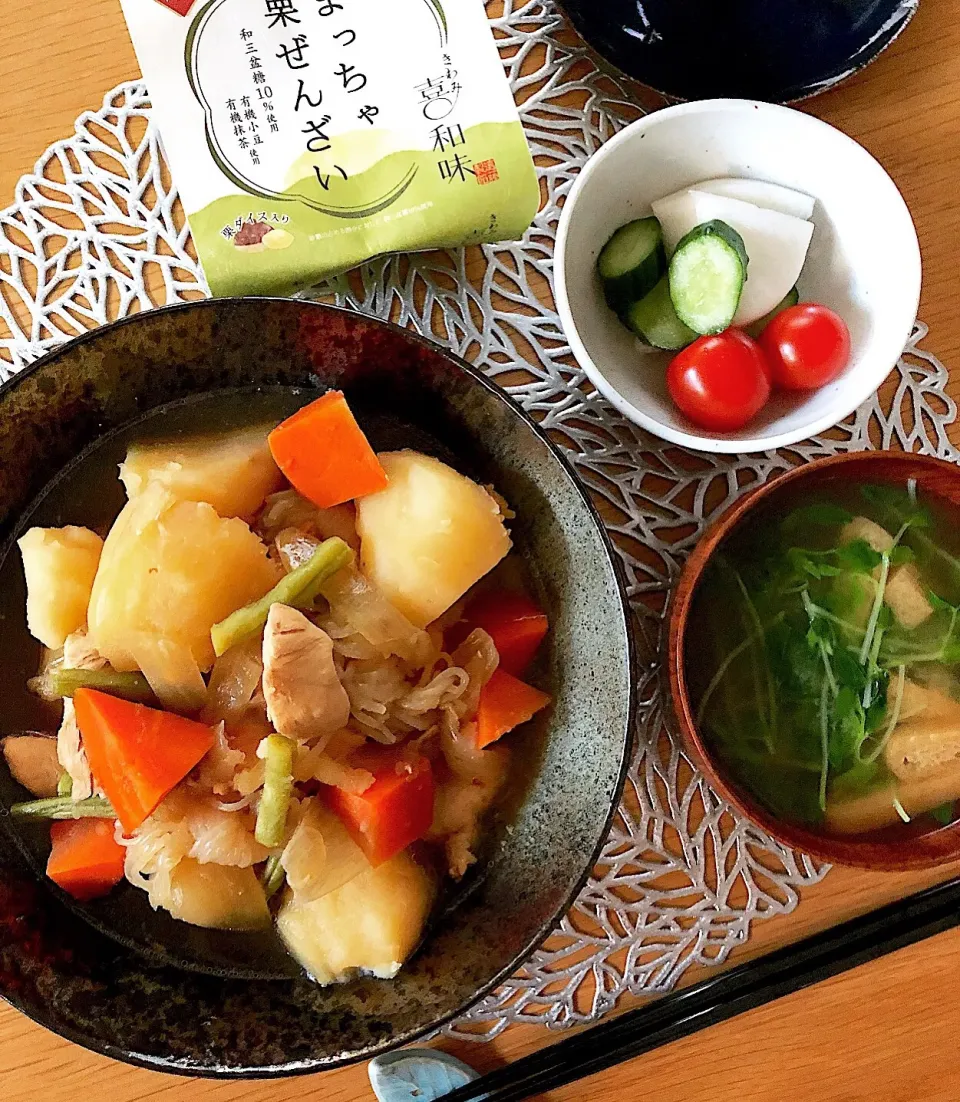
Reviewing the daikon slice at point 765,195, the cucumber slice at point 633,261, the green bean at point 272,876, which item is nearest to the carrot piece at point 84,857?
the green bean at point 272,876

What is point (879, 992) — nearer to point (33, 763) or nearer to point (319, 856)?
A: point (319, 856)

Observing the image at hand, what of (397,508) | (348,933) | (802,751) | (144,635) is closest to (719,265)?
(397,508)

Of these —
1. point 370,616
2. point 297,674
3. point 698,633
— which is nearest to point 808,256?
point 698,633

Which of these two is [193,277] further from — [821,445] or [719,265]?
[821,445]

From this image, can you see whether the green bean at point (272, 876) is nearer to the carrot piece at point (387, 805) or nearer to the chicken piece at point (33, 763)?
the carrot piece at point (387, 805)

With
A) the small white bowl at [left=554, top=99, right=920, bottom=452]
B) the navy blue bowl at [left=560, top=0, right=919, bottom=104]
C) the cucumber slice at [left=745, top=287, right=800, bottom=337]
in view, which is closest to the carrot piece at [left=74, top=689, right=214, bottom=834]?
the small white bowl at [left=554, top=99, right=920, bottom=452]

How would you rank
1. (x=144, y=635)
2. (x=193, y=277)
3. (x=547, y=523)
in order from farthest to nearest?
(x=193, y=277)
(x=547, y=523)
(x=144, y=635)
